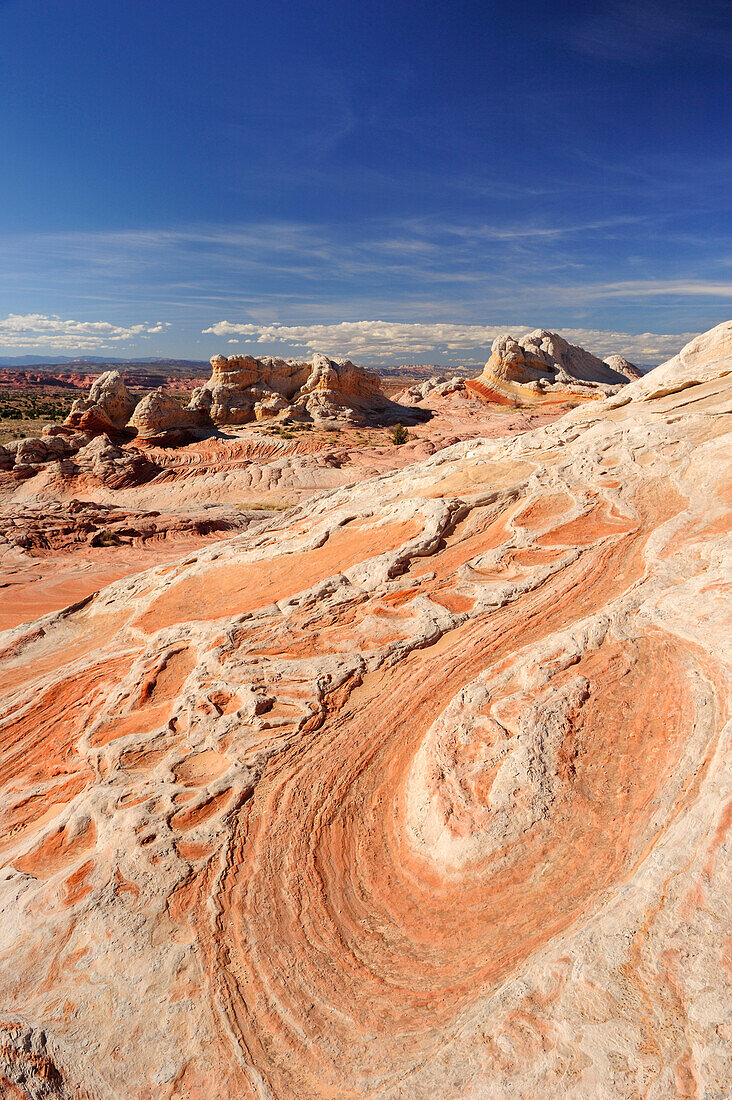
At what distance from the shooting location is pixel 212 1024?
4.01 meters

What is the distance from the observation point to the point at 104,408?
129ft

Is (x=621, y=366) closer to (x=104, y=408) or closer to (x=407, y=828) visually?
(x=104, y=408)

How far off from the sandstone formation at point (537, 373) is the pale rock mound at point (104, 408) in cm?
3353

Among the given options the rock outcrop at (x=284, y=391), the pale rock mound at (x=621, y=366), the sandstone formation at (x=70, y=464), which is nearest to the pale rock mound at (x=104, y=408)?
the sandstone formation at (x=70, y=464)

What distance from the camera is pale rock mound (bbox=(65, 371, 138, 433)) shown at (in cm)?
3744

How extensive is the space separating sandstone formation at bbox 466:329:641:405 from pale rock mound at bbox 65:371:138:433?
3353cm

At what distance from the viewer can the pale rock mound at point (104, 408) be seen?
123 feet

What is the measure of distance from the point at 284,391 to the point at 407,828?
4675 centimetres

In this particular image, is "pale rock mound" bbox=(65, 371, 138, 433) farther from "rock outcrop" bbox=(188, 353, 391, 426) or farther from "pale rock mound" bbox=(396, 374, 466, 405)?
"pale rock mound" bbox=(396, 374, 466, 405)

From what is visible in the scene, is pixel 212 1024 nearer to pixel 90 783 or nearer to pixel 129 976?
pixel 129 976

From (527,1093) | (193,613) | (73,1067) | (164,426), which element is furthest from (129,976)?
(164,426)

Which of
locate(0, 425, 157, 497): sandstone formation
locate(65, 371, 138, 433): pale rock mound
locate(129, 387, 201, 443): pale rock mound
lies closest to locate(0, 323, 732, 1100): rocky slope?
locate(0, 425, 157, 497): sandstone formation

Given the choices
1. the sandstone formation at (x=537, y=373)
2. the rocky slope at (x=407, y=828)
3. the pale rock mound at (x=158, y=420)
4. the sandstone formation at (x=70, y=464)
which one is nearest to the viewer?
the rocky slope at (x=407, y=828)

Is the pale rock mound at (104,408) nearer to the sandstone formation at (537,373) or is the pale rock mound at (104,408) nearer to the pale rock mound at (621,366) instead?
the sandstone formation at (537,373)
